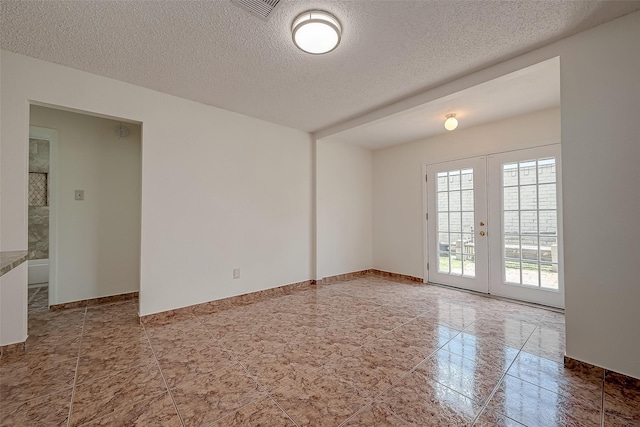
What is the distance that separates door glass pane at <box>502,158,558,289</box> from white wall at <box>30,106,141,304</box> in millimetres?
5235

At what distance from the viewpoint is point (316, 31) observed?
6.07ft

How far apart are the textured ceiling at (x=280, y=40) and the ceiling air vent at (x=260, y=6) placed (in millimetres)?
50

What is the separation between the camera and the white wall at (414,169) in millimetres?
3467

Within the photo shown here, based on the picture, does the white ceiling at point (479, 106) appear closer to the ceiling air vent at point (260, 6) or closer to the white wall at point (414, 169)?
the white wall at point (414, 169)

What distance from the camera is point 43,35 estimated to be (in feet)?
6.62

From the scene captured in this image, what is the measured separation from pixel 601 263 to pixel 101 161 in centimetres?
525

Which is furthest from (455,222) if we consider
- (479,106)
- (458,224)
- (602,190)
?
(602,190)

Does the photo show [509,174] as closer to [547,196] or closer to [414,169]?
[547,196]

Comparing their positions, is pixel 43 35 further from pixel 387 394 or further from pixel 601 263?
pixel 601 263

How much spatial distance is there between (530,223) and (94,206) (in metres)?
5.76

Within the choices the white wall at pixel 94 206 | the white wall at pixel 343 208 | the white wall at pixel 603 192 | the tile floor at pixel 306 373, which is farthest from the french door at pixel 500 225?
the white wall at pixel 94 206

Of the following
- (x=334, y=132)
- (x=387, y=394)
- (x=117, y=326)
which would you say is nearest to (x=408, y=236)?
(x=334, y=132)

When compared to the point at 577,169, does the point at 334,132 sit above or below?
above

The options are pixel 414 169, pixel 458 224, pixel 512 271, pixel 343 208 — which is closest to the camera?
pixel 512 271
